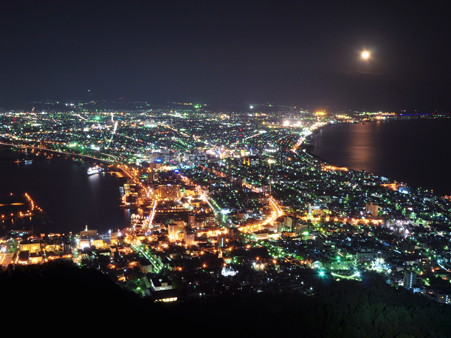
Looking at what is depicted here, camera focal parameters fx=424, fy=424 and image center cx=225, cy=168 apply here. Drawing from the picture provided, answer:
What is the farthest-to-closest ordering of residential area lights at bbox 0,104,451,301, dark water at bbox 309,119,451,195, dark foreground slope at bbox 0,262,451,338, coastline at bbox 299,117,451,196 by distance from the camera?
1. dark water at bbox 309,119,451,195
2. coastline at bbox 299,117,451,196
3. residential area lights at bbox 0,104,451,301
4. dark foreground slope at bbox 0,262,451,338

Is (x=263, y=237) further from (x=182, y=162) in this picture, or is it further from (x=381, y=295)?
(x=182, y=162)

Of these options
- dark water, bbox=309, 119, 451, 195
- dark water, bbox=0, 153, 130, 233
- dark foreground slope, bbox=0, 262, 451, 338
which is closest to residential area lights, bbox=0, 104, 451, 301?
dark water, bbox=0, 153, 130, 233

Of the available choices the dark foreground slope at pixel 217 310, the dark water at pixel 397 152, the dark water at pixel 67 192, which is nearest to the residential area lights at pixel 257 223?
the dark water at pixel 67 192

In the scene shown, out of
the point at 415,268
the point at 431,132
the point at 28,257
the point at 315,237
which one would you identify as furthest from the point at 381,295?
the point at 431,132

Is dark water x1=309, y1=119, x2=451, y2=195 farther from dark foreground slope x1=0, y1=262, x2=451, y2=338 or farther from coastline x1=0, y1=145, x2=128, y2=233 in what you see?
coastline x1=0, y1=145, x2=128, y2=233

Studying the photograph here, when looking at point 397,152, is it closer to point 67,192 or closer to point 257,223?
point 257,223

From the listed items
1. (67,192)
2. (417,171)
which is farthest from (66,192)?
(417,171)
